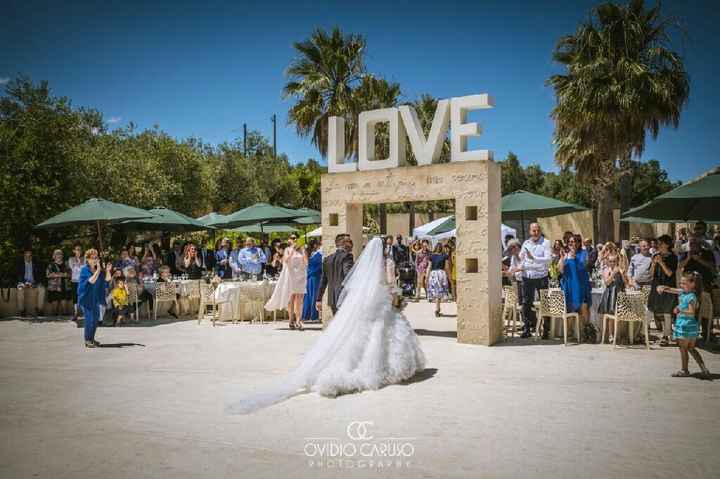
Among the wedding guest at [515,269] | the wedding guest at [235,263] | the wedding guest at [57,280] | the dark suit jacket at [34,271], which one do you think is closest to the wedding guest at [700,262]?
the wedding guest at [515,269]

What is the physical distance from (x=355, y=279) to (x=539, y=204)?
9354 millimetres

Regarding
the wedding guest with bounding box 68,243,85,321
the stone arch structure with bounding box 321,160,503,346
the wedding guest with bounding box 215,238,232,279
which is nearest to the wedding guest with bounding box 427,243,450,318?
the stone arch structure with bounding box 321,160,503,346

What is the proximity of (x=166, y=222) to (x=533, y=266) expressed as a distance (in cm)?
1068

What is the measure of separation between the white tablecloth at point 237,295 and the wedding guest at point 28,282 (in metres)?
5.42

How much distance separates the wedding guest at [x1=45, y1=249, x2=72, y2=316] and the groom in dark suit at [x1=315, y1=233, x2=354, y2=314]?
854 centimetres

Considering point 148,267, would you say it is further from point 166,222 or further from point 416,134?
point 416,134

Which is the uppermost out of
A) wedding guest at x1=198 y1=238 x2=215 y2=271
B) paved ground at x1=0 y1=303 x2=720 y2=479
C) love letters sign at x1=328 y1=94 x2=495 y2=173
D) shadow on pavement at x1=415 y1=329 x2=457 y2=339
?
love letters sign at x1=328 y1=94 x2=495 y2=173

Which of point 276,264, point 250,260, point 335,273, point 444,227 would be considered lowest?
point 335,273

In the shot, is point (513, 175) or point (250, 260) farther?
point (513, 175)

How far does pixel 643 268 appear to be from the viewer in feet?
35.4

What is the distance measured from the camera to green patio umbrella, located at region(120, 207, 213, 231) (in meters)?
16.6

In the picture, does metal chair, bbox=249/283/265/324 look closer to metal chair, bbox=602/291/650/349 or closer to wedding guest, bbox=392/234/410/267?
wedding guest, bbox=392/234/410/267

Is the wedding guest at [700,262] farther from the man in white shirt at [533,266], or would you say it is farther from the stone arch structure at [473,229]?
the stone arch structure at [473,229]

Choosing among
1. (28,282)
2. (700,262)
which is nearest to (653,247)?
(700,262)
